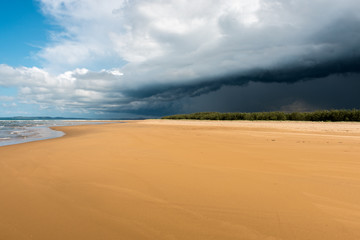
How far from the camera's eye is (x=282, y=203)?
2557mm

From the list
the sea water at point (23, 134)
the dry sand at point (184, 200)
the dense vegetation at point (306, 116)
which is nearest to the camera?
the dry sand at point (184, 200)

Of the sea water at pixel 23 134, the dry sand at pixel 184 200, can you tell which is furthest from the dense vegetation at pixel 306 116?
the sea water at pixel 23 134

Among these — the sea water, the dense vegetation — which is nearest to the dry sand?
the sea water

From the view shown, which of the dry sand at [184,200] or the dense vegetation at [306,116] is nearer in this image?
the dry sand at [184,200]

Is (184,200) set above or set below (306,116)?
below

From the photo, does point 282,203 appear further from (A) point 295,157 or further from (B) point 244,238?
(A) point 295,157

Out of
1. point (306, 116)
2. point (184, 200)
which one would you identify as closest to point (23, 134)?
point (184, 200)

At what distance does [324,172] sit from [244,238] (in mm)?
3090

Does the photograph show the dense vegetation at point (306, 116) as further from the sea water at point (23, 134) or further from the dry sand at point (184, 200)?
the sea water at point (23, 134)

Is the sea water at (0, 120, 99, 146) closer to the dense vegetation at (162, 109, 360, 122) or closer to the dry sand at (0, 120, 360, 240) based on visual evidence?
the dry sand at (0, 120, 360, 240)

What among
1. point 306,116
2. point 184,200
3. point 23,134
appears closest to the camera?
point 184,200

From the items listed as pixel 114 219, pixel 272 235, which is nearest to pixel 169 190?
pixel 114 219

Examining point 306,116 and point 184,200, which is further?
point 306,116

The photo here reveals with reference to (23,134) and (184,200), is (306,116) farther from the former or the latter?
(23,134)
